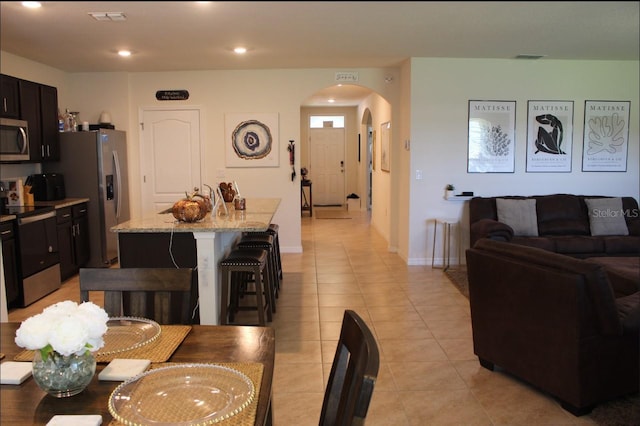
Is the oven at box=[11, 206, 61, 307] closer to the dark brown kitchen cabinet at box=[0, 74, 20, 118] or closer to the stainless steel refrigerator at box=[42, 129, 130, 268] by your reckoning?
the stainless steel refrigerator at box=[42, 129, 130, 268]

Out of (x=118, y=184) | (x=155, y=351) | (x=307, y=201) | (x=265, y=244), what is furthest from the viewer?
(x=307, y=201)

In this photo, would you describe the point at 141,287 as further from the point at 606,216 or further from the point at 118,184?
the point at 606,216

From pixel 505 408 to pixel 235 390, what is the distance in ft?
6.39

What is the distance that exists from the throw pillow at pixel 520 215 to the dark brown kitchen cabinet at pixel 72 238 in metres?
4.67

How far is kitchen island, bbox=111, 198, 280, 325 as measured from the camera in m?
3.43

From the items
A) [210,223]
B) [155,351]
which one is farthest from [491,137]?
[155,351]

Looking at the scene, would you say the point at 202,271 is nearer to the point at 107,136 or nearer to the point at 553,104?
the point at 107,136

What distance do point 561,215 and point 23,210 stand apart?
5527 mm

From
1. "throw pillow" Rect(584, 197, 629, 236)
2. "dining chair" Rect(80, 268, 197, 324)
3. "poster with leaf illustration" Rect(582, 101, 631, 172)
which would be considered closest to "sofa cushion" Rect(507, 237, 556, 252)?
"throw pillow" Rect(584, 197, 629, 236)

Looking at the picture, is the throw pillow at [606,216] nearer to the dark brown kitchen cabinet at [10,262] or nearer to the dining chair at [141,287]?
the dining chair at [141,287]

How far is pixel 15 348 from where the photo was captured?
64.3 inches

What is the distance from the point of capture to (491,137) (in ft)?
19.7

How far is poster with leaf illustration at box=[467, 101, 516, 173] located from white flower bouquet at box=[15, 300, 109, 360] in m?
5.43

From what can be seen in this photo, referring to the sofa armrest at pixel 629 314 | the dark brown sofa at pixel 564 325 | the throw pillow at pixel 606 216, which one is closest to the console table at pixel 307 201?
the throw pillow at pixel 606 216
